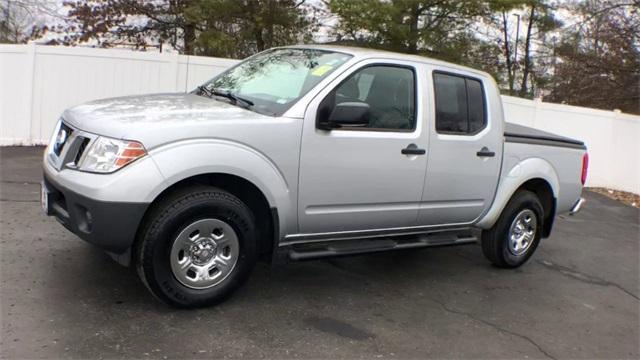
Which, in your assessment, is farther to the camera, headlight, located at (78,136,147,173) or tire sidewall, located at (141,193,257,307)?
tire sidewall, located at (141,193,257,307)

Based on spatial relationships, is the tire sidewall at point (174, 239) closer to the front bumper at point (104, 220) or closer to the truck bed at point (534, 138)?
the front bumper at point (104, 220)

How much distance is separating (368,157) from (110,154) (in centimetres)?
191

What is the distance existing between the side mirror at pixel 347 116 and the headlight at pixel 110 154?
1359 mm

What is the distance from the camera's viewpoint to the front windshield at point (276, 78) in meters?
4.62

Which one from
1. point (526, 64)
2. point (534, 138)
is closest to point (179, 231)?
point (534, 138)

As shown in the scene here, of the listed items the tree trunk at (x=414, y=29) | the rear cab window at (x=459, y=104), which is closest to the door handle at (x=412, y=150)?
the rear cab window at (x=459, y=104)

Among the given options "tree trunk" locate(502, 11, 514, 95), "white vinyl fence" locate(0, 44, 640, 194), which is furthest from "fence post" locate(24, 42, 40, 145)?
"tree trunk" locate(502, 11, 514, 95)

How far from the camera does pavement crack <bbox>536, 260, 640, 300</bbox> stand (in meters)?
6.12

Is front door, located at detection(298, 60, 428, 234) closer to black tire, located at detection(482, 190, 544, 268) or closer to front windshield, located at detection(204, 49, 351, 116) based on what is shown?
front windshield, located at detection(204, 49, 351, 116)

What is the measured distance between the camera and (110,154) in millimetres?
3834

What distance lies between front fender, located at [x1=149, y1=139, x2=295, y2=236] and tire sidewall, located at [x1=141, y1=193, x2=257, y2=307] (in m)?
0.19

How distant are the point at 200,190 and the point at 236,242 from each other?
0.45 m

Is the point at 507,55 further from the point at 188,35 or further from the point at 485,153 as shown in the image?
the point at 485,153

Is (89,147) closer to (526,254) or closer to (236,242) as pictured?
(236,242)
